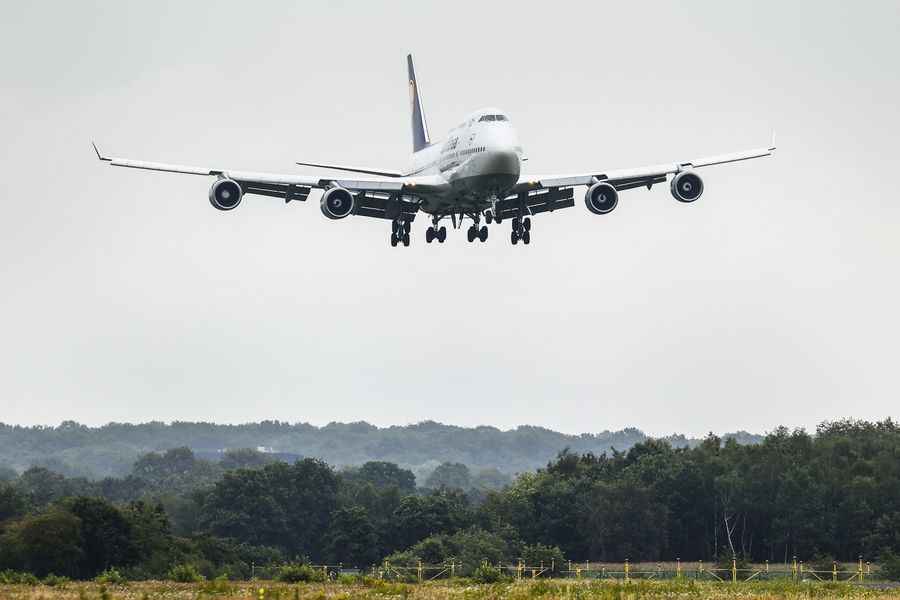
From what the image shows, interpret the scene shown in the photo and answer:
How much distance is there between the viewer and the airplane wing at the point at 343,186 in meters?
76.1

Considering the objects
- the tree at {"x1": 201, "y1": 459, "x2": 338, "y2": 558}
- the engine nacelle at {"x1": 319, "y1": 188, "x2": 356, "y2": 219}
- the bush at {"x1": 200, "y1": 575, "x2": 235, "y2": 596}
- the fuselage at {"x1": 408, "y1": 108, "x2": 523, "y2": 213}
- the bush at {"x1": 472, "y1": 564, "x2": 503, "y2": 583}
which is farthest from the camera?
the tree at {"x1": 201, "y1": 459, "x2": 338, "y2": 558}

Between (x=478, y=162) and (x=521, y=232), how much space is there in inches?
340

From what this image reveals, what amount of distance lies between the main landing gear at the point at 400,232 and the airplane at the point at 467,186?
0.06 m

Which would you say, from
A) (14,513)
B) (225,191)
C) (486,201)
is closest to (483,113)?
(486,201)

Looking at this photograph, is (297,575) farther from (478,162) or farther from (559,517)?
(559,517)

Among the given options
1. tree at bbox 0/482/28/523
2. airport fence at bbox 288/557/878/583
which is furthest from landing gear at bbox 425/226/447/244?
tree at bbox 0/482/28/523

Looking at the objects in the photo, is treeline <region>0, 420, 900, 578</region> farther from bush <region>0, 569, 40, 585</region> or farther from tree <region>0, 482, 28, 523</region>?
bush <region>0, 569, 40, 585</region>

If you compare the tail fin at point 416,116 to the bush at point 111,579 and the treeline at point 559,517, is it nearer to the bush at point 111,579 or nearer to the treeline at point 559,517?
the treeline at point 559,517

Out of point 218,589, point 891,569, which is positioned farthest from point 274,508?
point 218,589

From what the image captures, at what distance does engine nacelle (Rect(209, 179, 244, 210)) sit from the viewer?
3004 inches

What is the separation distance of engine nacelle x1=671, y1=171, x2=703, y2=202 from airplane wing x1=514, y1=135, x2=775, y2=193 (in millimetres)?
852

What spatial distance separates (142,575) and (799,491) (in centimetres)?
5290

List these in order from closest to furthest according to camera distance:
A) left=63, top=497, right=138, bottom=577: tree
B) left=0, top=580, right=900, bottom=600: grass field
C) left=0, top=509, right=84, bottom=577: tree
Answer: left=0, top=580, right=900, bottom=600: grass field → left=0, top=509, right=84, bottom=577: tree → left=63, top=497, right=138, bottom=577: tree

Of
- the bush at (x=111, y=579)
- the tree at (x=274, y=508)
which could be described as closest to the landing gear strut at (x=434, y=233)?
the bush at (x=111, y=579)
